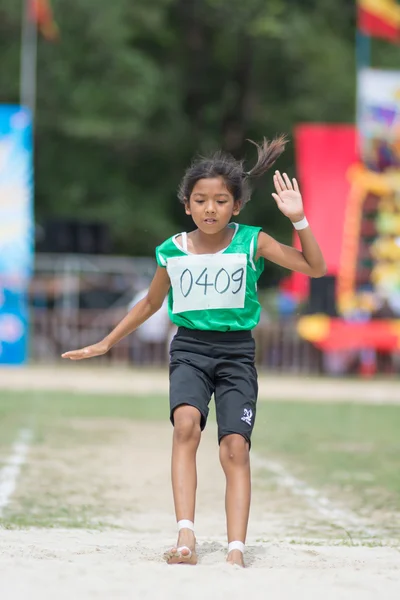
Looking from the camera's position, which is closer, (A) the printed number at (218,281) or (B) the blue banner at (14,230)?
(A) the printed number at (218,281)

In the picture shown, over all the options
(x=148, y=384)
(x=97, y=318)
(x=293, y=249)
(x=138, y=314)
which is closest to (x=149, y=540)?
(x=138, y=314)

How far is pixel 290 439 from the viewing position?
13.5 meters

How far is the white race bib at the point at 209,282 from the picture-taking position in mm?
5805

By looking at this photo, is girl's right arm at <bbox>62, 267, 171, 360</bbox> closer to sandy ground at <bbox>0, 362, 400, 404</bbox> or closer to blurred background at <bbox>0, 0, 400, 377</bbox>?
sandy ground at <bbox>0, 362, 400, 404</bbox>

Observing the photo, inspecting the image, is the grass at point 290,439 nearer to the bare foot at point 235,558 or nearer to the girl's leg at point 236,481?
the girl's leg at point 236,481

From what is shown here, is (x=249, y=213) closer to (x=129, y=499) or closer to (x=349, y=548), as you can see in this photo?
(x=129, y=499)

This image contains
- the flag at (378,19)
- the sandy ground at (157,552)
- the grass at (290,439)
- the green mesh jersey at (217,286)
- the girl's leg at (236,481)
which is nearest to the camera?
the sandy ground at (157,552)

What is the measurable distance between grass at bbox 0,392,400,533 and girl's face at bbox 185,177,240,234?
2.33 meters

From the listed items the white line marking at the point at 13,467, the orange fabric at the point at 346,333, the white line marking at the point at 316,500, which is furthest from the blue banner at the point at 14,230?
the white line marking at the point at 316,500

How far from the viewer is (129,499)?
8703 millimetres

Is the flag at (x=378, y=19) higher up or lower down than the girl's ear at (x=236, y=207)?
higher up

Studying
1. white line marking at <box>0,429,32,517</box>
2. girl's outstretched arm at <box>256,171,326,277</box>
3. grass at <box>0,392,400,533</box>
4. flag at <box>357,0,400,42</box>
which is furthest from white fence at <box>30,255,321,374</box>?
girl's outstretched arm at <box>256,171,326,277</box>

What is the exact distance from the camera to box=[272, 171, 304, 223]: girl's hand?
19.1ft

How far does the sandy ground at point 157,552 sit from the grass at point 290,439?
0.28 m
